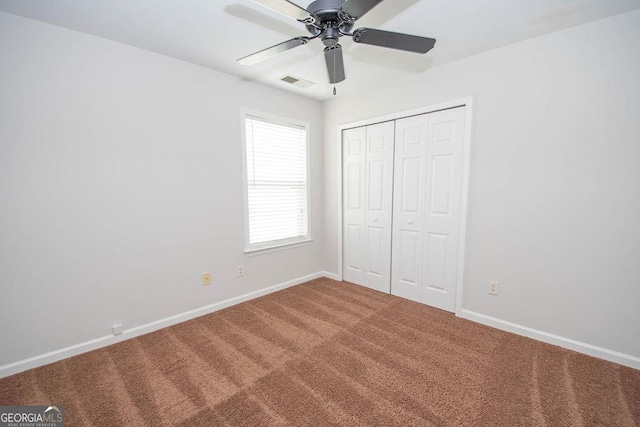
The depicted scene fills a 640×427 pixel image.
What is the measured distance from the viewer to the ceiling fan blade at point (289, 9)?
123 centimetres

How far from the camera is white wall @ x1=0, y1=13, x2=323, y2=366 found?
190 cm

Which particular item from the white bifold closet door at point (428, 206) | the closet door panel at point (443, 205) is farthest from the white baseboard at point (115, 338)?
the closet door panel at point (443, 205)

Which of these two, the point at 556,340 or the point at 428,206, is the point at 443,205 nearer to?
the point at 428,206

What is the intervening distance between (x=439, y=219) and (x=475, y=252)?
46 centimetres

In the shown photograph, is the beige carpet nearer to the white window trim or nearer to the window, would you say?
the white window trim

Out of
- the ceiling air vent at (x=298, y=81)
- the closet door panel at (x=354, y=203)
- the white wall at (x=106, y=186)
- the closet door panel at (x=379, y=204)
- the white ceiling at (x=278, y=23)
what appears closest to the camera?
the white ceiling at (x=278, y=23)

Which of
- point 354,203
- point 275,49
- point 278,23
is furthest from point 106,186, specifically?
point 354,203

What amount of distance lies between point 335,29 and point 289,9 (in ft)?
0.93

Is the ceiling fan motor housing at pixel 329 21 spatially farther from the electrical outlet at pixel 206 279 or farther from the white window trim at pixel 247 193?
the electrical outlet at pixel 206 279

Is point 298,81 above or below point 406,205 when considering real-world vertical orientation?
above

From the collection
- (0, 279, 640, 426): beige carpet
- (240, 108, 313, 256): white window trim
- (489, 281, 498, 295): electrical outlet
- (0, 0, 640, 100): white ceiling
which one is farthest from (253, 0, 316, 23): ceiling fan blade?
(489, 281, 498, 295): electrical outlet

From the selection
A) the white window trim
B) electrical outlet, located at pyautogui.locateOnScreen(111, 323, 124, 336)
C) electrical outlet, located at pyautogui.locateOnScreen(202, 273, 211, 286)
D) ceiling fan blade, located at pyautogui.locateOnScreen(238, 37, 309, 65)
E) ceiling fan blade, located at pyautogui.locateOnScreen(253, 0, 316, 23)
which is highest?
ceiling fan blade, located at pyautogui.locateOnScreen(253, 0, 316, 23)

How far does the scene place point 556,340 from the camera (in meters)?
2.24

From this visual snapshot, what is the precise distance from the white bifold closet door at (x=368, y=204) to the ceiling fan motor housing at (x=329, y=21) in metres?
1.83
